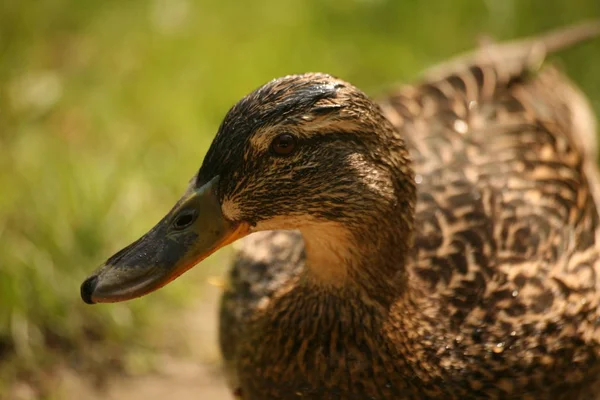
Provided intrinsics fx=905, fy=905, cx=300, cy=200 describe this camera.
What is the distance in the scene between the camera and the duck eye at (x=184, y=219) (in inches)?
82.5

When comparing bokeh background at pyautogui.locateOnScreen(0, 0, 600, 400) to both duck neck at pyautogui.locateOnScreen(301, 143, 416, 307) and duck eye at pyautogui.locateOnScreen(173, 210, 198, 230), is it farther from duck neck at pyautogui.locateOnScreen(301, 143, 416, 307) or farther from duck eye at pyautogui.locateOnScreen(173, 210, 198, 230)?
duck eye at pyautogui.locateOnScreen(173, 210, 198, 230)

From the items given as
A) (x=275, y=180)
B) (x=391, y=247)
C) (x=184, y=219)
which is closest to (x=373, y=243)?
(x=391, y=247)

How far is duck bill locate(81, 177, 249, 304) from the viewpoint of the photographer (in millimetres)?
2057

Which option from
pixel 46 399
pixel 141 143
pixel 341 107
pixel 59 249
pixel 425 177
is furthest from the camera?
pixel 141 143

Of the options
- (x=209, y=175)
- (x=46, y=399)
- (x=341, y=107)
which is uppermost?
(x=341, y=107)

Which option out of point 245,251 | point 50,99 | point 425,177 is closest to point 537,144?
point 425,177

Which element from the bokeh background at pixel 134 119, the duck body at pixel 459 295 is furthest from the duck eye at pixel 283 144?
the bokeh background at pixel 134 119

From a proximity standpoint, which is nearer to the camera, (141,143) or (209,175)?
(209,175)

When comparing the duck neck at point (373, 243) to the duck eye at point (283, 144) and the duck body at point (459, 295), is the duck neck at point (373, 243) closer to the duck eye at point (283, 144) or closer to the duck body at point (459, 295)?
the duck body at point (459, 295)

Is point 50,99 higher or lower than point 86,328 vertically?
higher

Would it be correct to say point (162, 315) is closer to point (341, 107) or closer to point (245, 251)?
point (245, 251)

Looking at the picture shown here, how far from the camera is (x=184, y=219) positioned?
2105 mm

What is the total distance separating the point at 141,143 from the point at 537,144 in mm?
1948

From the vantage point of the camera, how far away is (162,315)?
141 inches
